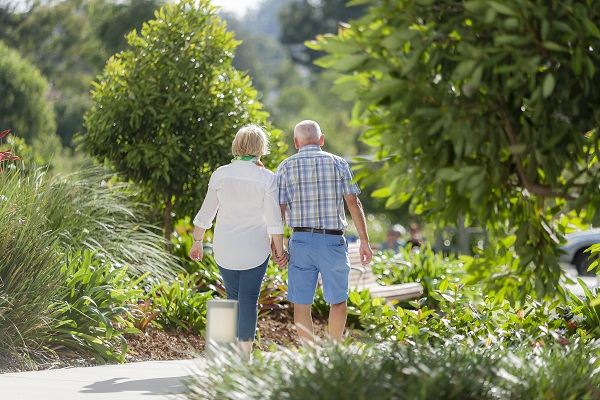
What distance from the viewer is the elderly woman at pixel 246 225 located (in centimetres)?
710

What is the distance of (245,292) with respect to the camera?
7.12 metres

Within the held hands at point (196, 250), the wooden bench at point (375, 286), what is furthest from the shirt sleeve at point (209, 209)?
the wooden bench at point (375, 286)

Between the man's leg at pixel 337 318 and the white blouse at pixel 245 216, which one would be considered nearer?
the white blouse at pixel 245 216

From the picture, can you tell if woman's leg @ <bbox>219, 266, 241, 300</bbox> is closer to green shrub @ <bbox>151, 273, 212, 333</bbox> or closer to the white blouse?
the white blouse

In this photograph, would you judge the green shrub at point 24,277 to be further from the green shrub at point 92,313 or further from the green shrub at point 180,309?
the green shrub at point 180,309

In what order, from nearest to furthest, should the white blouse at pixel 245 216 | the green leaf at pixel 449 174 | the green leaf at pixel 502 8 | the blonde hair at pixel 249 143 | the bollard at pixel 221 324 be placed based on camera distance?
the green leaf at pixel 502 8 < the green leaf at pixel 449 174 < the bollard at pixel 221 324 < the white blouse at pixel 245 216 < the blonde hair at pixel 249 143

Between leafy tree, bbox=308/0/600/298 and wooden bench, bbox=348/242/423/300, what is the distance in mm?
5131

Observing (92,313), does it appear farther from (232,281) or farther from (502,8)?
(502,8)

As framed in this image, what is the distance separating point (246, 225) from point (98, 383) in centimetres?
148

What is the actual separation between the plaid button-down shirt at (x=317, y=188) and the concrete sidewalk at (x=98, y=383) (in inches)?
54.1

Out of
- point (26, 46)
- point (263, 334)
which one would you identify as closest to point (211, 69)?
point (263, 334)

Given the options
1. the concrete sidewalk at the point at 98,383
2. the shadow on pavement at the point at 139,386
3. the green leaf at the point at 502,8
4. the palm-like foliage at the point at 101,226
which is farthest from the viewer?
the palm-like foliage at the point at 101,226

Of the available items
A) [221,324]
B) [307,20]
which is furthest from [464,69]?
[307,20]

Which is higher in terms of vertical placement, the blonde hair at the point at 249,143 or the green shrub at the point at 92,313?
the blonde hair at the point at 249,143
